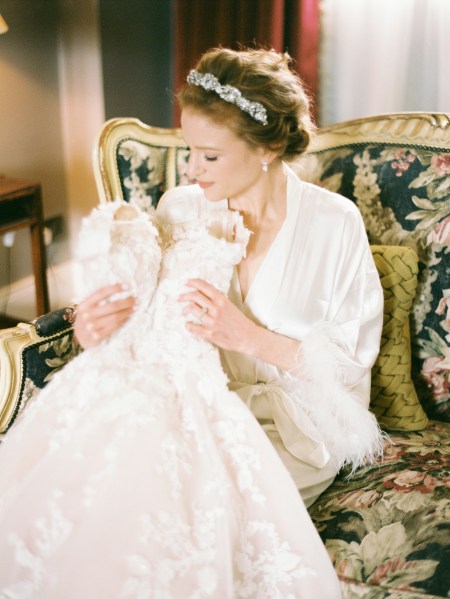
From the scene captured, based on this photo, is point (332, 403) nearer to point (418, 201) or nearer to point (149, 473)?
point (149, 473)

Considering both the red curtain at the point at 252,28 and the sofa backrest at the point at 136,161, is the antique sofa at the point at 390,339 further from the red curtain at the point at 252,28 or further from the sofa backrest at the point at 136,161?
the red curtain at the point at 252,28

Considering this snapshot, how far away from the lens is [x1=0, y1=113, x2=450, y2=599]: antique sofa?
1113 mm

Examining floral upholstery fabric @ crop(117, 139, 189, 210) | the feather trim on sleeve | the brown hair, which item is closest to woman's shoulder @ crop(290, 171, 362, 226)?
the brown hair

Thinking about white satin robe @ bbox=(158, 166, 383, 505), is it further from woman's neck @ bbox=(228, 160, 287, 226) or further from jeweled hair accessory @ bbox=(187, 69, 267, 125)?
jeweled hair accessory @ bbox=(187, 69, 267, 125)

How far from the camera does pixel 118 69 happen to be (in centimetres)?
315

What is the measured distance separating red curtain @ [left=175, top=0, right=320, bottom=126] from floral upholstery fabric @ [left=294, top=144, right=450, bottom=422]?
1.00 meters

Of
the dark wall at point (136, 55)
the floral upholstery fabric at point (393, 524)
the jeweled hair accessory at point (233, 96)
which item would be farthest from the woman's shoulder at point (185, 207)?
the dark wall at point (136, 55)

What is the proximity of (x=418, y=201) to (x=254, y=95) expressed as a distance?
541mm

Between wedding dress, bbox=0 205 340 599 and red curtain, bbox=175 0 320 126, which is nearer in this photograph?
wedding dress, bbox=0 205 340 599

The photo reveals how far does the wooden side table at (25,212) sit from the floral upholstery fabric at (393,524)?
1.79 meters

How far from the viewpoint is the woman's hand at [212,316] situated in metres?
1.21

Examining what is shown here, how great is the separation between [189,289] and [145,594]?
0.55m

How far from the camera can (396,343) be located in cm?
150

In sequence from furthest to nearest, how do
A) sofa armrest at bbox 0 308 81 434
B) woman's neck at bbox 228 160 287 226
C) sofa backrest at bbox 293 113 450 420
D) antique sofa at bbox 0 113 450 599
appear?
1. sofa backrest at bbox 293 113 450 420
2. woman's neck at bbox 228 160 287 226
3. sofa armrest at bbox 0 308 81 434
4. antique sofa at bbox 0 113 450 599
